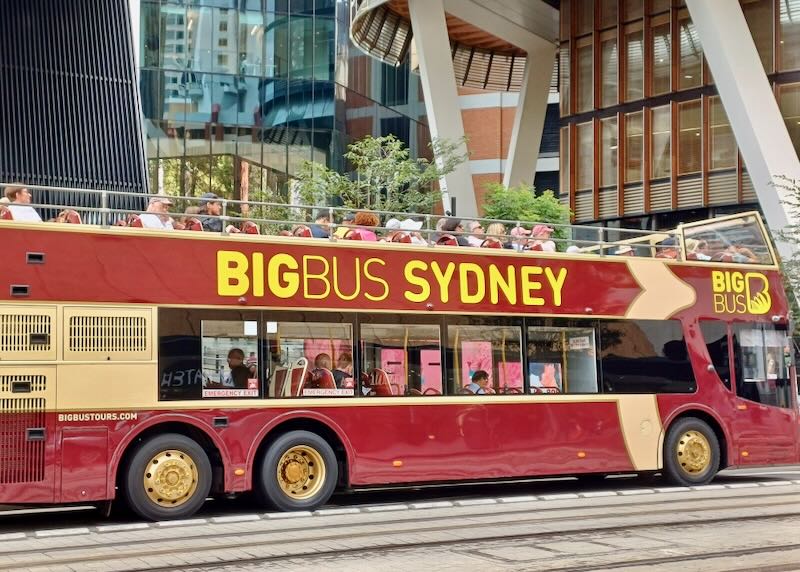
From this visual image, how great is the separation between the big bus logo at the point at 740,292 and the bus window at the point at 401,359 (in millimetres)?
4732

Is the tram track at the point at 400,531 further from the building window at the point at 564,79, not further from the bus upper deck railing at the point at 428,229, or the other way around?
the building window at the point at 564,79

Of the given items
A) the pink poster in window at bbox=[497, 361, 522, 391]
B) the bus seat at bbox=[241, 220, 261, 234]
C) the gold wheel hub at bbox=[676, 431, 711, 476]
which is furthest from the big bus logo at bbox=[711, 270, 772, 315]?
the bus seat at bbox=[241, 220, 261, 234]

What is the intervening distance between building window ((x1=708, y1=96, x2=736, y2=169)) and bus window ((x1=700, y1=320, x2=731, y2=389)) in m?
20.3

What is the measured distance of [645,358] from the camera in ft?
54.4

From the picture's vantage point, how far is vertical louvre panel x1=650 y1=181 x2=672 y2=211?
3799 centimetres

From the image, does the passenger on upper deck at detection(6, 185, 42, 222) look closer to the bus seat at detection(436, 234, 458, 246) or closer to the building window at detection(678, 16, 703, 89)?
the bus seat at detection(436, 234, 458, 246)

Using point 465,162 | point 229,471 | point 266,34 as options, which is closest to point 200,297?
point 229,471

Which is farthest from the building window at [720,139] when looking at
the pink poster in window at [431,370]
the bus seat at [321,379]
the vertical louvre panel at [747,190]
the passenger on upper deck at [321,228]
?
the bus seat at [321,379]

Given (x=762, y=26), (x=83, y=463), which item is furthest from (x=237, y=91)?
(x=83, y=463)

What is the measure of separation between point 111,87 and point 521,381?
13626mm

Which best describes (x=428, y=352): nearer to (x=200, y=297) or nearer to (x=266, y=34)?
(x=200, y=297)

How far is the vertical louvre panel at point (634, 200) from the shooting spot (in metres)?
39.0

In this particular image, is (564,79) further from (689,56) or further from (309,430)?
(309,430)

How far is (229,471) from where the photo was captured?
13312 millimetres
